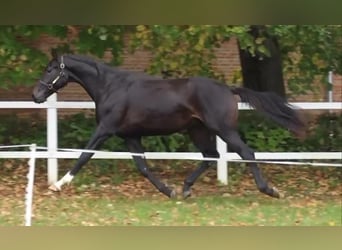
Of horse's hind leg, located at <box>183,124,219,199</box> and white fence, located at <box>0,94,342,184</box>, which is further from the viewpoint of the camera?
white fence, located at <box>0,94,342,184</box>

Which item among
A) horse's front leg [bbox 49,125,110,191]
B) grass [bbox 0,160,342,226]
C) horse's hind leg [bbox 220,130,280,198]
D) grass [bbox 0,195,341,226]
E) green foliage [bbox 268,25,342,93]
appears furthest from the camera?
green foliage [bbox 268,25,342,93]

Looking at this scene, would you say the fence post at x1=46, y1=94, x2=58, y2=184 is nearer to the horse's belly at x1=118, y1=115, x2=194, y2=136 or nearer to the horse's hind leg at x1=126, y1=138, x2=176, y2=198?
the horse's hind leg at x1=126, y1=138, x2=176, y2=198

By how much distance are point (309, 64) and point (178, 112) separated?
3206 millimetres

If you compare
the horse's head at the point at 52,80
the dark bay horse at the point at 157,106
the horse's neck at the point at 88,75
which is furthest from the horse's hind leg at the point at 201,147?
the horse's head at the point at 52,80

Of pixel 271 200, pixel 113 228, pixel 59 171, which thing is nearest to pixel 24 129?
pixel 59 171

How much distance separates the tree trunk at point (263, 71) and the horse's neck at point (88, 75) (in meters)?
2.85

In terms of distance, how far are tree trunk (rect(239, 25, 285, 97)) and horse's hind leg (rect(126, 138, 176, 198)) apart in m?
2.73

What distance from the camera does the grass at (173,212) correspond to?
740 cm

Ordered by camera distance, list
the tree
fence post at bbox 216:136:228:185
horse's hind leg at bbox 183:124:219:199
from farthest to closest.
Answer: fence post at bbox 216:136:228:185 → the tree → horse's hind leg at bbox 183:124:219:199

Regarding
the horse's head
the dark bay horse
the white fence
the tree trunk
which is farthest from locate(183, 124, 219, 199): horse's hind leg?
the tree trunk

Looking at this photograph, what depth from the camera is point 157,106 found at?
8430 mm

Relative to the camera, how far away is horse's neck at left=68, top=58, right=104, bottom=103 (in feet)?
28.3

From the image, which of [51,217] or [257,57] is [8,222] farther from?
[257,57]

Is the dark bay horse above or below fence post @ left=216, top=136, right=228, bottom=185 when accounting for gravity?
above
